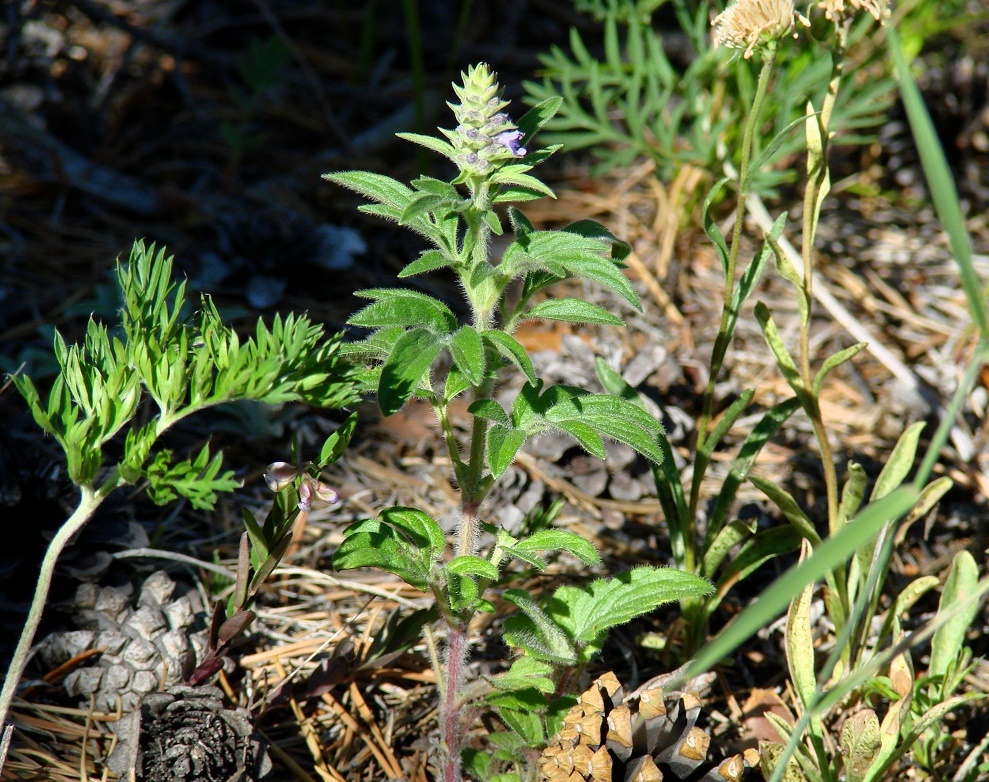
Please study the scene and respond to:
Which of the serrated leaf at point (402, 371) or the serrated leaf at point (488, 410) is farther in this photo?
the serrated leaf at point (488, 410)

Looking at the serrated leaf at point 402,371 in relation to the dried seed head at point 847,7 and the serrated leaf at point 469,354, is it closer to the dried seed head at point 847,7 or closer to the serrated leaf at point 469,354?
the serrated leaf at point 469,354

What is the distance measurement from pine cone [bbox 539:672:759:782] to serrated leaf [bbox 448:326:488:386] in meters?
0.64

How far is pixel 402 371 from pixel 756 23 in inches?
32.4

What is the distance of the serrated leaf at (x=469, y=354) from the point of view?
1287mm

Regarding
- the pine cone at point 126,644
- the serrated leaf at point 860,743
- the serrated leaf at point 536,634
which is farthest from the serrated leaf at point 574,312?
the pine cone at point 126,644

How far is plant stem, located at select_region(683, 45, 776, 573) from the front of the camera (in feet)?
5.01

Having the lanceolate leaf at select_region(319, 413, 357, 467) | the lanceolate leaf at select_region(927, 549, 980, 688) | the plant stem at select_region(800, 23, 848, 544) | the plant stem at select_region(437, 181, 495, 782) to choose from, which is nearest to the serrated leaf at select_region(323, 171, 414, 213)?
the plant stem at select_region(437, 181, 495, 782)

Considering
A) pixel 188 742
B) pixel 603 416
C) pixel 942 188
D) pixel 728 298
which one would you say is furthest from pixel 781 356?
pixel 188 742

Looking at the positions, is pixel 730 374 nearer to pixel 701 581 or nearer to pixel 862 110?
pixel 862 110

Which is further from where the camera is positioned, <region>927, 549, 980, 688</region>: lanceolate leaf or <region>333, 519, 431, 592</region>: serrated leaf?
<region>927, 549, 980, 688</region>: lanceolate leaf

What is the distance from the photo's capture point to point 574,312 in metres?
1.42

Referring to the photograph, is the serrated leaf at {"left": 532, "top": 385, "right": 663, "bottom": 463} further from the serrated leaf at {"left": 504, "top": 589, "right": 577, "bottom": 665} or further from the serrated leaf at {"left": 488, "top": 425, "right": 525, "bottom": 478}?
the serrated leaf at {"left": 504, "top": 589, "right": 577, "bottom": 665}

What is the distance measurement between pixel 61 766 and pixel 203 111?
2.44 m

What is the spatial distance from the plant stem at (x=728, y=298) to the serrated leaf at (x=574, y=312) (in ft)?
1.06
